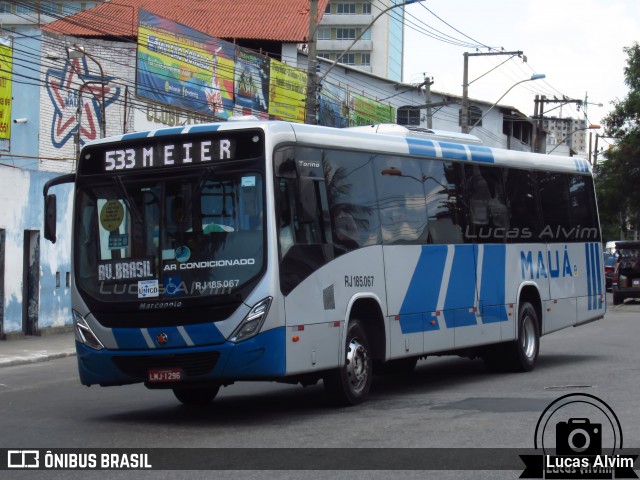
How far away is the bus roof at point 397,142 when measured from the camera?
38.9ft

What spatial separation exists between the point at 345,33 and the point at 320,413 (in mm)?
108563

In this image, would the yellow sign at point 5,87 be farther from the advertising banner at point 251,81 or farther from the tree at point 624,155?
the tree at point 624,155

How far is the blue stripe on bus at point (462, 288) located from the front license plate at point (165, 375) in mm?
4393

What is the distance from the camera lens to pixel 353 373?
12648 millimetres

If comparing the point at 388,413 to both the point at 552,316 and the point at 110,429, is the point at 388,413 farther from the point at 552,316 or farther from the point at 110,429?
the point at 552,316

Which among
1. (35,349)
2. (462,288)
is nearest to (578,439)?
(462,288)

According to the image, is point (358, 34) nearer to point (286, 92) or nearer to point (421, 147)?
point (286, 92)

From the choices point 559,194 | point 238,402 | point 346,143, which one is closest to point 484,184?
point 559,194

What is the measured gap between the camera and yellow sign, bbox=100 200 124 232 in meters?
12.0

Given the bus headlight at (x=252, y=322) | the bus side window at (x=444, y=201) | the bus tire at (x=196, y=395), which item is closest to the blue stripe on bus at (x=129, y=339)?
the bus headlight at (x=252, y=322)

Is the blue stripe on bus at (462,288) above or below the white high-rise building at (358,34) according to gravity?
below

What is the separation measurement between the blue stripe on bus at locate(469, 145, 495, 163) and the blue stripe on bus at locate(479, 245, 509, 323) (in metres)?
1.21

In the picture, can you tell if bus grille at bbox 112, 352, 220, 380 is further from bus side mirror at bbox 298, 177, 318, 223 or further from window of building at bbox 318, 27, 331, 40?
window of building at bbox 318, 27, 331, 40

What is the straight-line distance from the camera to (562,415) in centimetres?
1114
